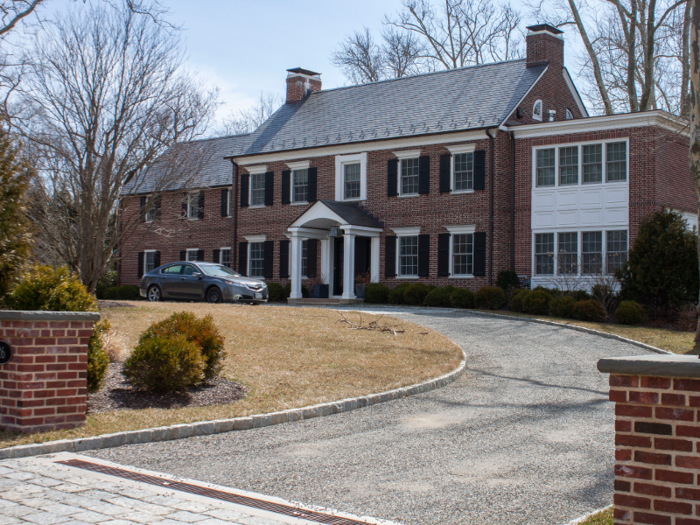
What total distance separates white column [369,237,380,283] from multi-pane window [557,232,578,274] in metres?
6.90

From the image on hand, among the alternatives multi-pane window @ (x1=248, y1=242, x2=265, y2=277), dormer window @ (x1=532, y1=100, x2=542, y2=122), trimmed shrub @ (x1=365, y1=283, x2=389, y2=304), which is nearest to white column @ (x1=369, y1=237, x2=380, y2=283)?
trimmed shrub @ (x1=365, y1=283, x2=389, y2=304)

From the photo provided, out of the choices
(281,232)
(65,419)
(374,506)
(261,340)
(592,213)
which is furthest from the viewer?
(281,232)

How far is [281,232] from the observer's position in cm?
3181

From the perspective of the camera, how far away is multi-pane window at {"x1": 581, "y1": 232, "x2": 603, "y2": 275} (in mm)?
24656

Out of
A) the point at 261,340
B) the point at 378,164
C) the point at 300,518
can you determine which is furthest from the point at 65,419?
the point at 378,164

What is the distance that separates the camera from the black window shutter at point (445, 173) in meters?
27.4

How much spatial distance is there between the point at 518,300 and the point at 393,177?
8165 millimetres

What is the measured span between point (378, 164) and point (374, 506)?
2472cm

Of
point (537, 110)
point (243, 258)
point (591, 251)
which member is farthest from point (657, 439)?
point (243, 258)

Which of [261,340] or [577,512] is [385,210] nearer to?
[261,340]

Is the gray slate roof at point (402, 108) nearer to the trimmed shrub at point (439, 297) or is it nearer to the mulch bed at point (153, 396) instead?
the trimmed shrub at point (439, 297)

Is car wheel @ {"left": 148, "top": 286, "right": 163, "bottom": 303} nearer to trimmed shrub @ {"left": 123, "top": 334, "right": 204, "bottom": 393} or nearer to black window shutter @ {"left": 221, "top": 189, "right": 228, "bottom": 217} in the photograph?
black window shutter @ {"left": 221, "top": 189, "right": 228, "bottom": 217}

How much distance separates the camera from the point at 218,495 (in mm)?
5391

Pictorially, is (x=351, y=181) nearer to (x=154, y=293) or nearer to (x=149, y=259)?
(x=154, y=293)
